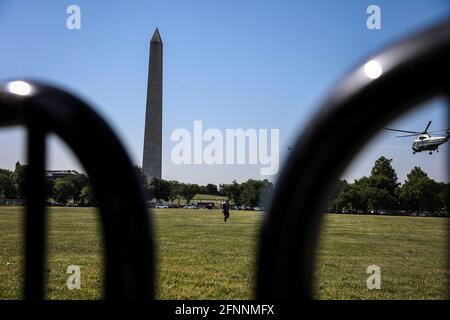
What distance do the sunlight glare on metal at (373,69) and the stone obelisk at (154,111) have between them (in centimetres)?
5285

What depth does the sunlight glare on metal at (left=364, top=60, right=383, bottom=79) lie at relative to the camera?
447 mm

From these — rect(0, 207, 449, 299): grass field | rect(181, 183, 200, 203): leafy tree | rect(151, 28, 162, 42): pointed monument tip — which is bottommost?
rect(0, 207, 449, 299): grass field

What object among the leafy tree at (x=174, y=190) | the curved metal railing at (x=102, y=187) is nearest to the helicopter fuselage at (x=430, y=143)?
the curved metal railing at (x=102, y=187)

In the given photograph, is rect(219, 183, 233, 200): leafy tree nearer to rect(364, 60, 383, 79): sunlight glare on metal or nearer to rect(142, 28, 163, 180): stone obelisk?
rect(142, 28, 163, 180): stone obelisk

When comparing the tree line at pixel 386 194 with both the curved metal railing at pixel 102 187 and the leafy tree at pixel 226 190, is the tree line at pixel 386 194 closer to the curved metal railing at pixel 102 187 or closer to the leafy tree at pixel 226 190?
the leafy tree at pixel 226 190

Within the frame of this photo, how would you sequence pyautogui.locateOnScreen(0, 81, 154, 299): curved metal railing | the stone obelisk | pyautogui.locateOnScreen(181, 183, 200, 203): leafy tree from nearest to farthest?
1. pyautogui.locateOnScreen(0, 81, 154, 299): curved metal railing
2. the stone obelisk
3. pyautogui.locateOnScreen(181, 183, 200, 203): leafy tree

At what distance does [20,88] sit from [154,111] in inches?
2142

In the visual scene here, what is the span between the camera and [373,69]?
449 millimetres

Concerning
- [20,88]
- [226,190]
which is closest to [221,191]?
[226,190]

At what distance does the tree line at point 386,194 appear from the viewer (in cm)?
7806

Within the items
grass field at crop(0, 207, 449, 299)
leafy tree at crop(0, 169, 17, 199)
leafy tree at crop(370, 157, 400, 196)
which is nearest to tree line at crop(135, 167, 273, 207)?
leafy tree at crop(370, 157, 400, 196)

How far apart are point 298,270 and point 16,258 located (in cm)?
1145

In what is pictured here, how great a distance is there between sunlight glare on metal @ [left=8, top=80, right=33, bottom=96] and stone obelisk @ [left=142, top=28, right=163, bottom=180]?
2069 inches

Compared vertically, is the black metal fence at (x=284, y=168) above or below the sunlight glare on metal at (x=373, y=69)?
below
